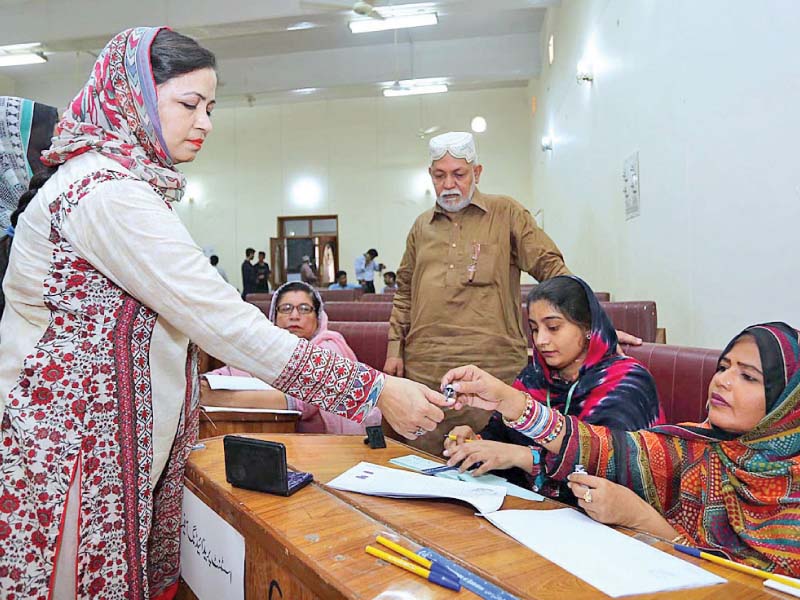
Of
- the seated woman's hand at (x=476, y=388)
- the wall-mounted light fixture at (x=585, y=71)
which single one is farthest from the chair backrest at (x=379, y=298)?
the seated woman's hand at (x=476, y=388)

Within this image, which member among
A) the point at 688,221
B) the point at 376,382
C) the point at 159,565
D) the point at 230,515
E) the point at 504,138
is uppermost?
the point at 504,138

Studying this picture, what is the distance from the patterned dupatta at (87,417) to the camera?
34.4 inches

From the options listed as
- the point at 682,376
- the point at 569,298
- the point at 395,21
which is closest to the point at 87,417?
the point at 569,298

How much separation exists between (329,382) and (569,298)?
882mm

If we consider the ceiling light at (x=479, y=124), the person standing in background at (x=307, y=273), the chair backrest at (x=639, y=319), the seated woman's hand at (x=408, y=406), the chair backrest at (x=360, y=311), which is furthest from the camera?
the person standing in background at (x=307, y=273)

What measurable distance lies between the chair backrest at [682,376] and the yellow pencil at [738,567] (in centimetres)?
99

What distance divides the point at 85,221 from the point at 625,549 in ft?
2.96

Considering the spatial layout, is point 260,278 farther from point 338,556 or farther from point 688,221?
point 338,556

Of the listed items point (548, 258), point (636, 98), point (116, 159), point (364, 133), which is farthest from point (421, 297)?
point (364, 133)

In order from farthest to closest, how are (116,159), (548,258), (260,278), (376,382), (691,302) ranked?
(260,278) < (691,302) < (548,258) < (376,382) < (116,159)

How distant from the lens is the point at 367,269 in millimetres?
12008

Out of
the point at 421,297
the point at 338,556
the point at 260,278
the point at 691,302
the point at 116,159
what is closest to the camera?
→ the point at 338,556

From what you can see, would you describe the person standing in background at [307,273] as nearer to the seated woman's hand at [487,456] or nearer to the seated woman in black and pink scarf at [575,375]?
the seated woman in black and pink scarf at [575,375]

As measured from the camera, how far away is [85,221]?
0.89 meters
